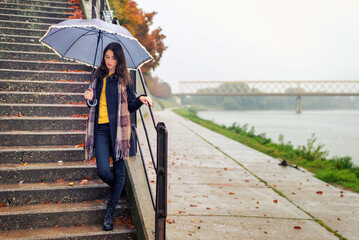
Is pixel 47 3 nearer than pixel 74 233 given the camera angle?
No

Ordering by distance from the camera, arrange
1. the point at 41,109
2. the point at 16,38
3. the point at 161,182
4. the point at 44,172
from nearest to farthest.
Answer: the point at 161,182 < the point at 44,172 < the point at 41,109 < the point at 16,38

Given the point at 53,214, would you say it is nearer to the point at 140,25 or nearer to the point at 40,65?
the point at 40,65

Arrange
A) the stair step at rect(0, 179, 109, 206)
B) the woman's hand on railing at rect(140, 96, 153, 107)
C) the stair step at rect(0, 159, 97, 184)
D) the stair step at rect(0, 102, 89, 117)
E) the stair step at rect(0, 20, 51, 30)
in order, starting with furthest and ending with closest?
the stair step at rect(0, 20, 51, 30), the stair step at rect(0, 102, 89, 117), the stair step at rect(0, 159, 97, 184), the stair step at rect(0, 179, 109, 206), the woman's hand on railing at rect(140, 96, 153, 107)

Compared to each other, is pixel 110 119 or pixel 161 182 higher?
pixel 110 119

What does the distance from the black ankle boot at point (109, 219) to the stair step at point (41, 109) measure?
2.46m

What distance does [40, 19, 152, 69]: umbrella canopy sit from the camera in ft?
13.7

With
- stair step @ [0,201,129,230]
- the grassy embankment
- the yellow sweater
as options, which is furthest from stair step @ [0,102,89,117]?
the grassy embankment

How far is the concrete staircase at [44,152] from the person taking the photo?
12.1ft

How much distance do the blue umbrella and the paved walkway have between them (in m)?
2.16

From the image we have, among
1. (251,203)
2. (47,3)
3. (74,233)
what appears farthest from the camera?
(47,3)

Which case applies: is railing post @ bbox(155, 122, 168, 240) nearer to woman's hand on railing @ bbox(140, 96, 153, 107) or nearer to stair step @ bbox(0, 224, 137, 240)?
woman's hand on railing @ bbox(140, 96, 153, 107)

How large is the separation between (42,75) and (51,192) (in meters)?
3.03

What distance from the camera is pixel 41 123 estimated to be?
522 centimetres

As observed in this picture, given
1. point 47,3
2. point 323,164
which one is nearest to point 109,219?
point 47,3
